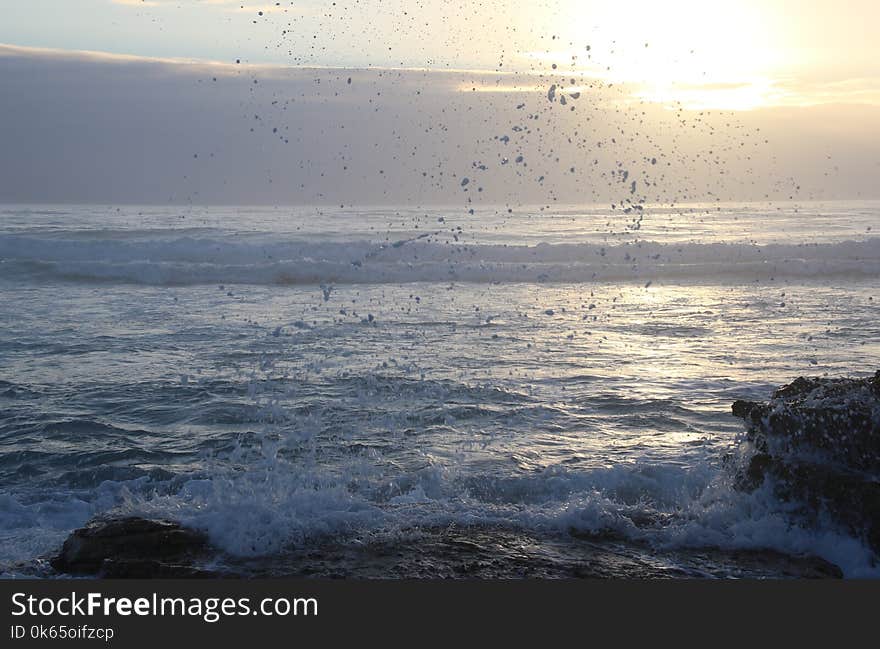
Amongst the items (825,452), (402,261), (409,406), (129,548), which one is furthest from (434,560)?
(402,261)

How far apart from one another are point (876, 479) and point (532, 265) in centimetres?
2303

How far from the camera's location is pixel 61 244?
29328 mm

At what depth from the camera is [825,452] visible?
622 cm

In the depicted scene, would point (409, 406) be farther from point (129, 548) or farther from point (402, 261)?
point (402, 261)

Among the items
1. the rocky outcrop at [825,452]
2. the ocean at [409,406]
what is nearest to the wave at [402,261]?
the ocean at [409,406]

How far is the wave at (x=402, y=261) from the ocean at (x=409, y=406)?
0.23m

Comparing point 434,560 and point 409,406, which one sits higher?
point 409,406

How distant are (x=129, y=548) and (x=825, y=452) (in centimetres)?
503

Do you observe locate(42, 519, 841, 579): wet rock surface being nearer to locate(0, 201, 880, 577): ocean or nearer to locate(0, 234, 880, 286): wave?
locate(0, 201, 880, 577): ocean

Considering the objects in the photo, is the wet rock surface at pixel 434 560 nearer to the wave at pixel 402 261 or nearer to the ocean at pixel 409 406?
the ocean at pixel 409 406

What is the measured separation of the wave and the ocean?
0.23 m

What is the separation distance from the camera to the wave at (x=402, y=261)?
1013 inches

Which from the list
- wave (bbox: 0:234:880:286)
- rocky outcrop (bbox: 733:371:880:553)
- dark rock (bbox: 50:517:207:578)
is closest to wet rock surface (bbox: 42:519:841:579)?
dark rock (bbox: 50:517:207:578)

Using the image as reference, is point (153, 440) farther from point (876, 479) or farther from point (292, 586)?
point (876, 479)
